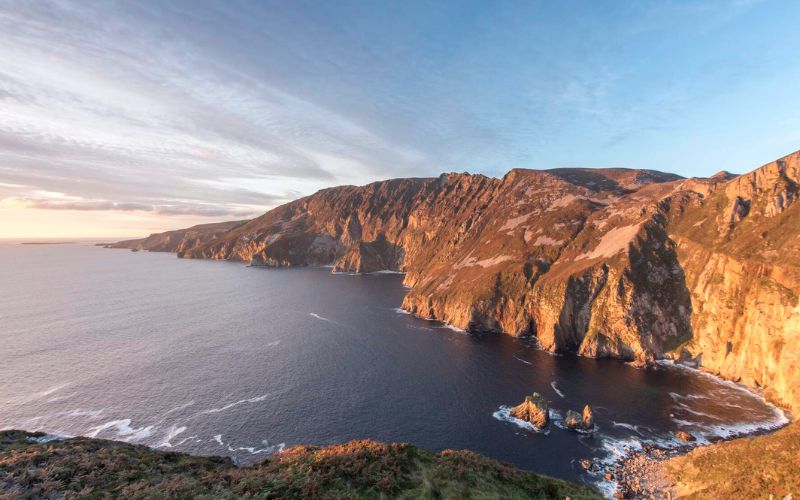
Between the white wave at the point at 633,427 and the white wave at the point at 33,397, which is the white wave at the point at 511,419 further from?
the white wave at the point at 33,397

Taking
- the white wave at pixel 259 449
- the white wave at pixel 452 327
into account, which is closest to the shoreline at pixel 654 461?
the white wave at pixel 259 449

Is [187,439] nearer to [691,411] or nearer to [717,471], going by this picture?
[717,471]

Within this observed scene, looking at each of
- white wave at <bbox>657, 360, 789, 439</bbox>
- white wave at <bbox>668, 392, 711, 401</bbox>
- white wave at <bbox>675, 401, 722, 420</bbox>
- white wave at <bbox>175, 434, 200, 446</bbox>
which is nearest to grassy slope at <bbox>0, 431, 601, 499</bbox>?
white wave at <bbox>175, 434, 200, 446</bbox>

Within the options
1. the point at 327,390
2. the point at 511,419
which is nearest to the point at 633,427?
the point at 511,419

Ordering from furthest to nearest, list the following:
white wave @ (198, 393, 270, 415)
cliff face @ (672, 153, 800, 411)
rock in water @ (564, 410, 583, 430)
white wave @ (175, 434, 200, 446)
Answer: cliff face @ (672, 153, 800, 411), white wave @ (198, 393, 270, 415), rock in water @ (564, 410, 583, 430), white wave @ (175, 434, 200, 446)

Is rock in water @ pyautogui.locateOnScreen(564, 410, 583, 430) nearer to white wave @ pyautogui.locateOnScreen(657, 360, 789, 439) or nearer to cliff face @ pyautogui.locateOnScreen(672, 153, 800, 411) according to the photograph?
white wave @ pyautogui.locateOnScreen(657, 360, 789, 439)

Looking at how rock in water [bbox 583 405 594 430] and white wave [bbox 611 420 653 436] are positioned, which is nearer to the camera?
white wave [bbox 611 420 653 436]

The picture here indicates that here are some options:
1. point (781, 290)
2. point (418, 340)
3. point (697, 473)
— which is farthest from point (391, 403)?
point (781, 290)
